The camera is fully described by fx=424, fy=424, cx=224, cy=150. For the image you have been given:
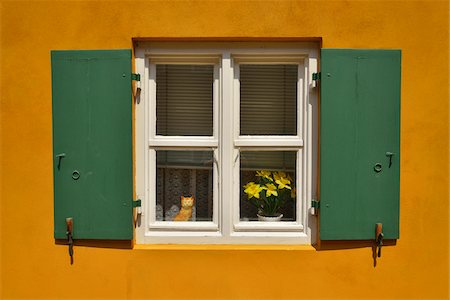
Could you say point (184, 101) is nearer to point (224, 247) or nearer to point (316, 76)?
point (316, 76)

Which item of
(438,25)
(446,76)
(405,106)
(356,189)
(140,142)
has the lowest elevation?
(356,189)

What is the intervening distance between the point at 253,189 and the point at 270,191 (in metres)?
0.12

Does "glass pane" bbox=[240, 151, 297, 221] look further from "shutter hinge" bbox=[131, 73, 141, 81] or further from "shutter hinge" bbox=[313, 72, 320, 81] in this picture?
"shutter hinge" bbox=[131, 73, 141, 81]

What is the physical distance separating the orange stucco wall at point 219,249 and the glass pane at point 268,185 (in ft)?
1.01

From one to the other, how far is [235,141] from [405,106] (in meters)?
1.13

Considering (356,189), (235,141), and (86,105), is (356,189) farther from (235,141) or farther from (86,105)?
(86,105)

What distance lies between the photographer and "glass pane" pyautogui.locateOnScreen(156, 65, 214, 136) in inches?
116

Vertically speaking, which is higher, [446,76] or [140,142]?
[446,76]

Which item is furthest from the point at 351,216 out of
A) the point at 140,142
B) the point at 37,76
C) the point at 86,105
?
the point at 37,76

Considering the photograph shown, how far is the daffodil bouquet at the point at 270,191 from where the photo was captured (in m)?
2.96

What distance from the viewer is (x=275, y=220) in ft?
9.73

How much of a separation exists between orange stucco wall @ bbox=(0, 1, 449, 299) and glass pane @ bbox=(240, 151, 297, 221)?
0.31 metres

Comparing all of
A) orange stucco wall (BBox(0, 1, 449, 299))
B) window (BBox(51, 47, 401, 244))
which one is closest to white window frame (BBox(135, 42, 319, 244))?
window (BBox(51, 47, 401, 244))

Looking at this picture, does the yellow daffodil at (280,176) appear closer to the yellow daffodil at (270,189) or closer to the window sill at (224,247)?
the yellow daffodil at (270,189)
